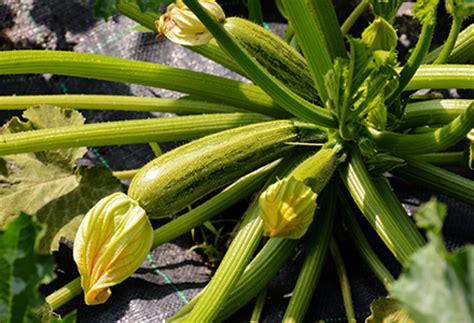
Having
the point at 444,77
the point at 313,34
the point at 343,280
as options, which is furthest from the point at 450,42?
the point at 343,280

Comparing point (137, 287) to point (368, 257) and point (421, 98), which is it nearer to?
point (368, 257)

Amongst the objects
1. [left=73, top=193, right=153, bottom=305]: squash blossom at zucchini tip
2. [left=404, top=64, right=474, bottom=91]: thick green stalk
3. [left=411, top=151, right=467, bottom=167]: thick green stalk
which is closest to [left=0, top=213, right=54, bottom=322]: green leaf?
[left=73, top=193, right=153, bottom=305]: squash blossom at zucchini tip

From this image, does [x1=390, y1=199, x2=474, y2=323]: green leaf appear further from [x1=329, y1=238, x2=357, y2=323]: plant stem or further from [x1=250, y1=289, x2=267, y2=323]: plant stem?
[x1=250, y1=289, x2=267, y2=323]: plant stem

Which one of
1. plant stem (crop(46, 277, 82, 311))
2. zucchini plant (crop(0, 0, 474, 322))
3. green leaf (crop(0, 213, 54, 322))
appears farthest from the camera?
plant stem (crop(46, 277, 82, 311))

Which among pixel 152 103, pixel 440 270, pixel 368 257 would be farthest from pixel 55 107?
pixel 440 270

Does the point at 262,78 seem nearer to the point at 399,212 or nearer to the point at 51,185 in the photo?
the point at 399,212
